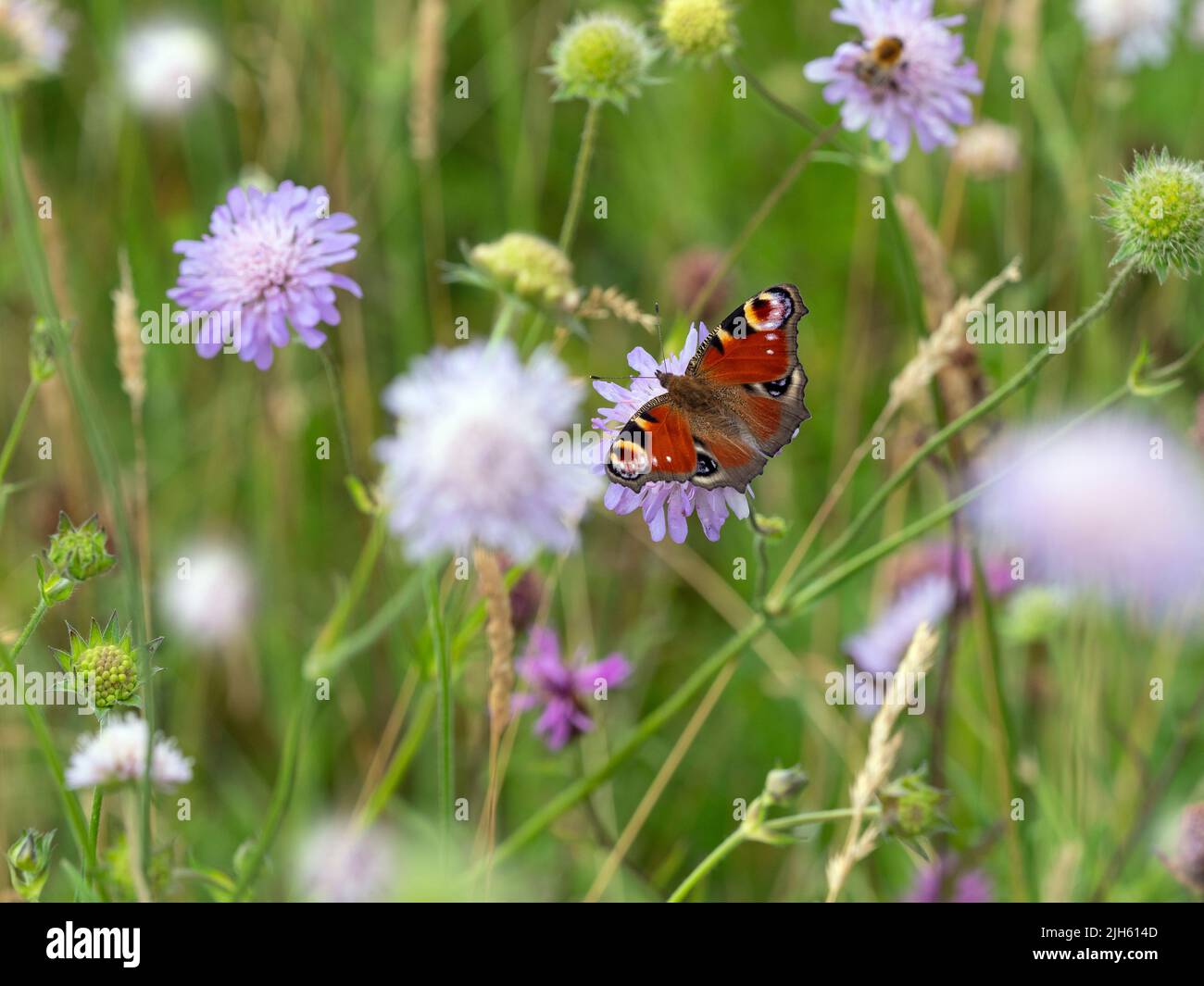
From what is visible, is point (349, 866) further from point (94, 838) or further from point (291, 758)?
point (94, 838)

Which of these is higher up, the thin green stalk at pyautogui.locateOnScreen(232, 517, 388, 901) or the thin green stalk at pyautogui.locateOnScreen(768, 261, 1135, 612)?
the thin green stalk at pyautogui.locateOnScreen(768, 261, 1135, 612)

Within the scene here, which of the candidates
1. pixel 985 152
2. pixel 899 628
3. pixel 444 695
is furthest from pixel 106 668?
pixel 985 152

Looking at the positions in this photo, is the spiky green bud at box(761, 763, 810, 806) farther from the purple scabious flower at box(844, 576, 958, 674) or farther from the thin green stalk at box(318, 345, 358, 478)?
the purple scabious flower at box(844, 576, 958, 674)

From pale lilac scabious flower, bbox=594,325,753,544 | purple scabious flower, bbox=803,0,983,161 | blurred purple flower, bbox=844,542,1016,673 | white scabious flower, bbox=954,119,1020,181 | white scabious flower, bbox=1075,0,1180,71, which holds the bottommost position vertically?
blurred purple flower, bbox=844,542,1016,673

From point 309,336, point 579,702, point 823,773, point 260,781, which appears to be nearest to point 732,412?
point 309,336

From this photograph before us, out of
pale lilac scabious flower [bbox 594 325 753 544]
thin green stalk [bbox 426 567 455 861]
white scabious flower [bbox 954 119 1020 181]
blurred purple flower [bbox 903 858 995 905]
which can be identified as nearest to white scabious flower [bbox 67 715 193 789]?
thin green stalk [bbox 426 567 455 861]
